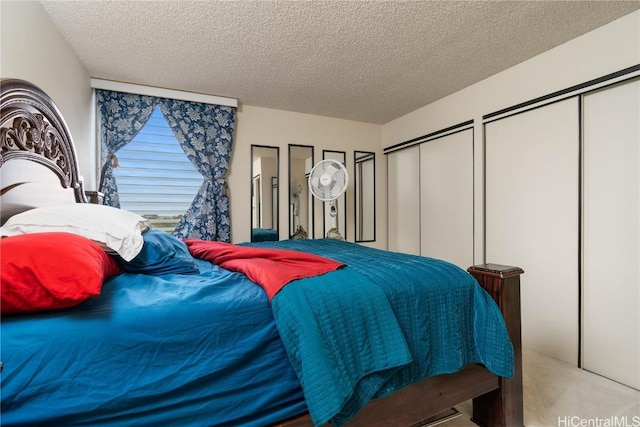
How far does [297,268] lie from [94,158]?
261cm

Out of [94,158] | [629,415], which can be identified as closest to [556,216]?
[629,415]

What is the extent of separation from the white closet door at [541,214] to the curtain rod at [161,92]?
107 inches

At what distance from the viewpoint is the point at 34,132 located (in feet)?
4.96

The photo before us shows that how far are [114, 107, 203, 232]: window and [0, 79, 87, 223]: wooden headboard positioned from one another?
113cm

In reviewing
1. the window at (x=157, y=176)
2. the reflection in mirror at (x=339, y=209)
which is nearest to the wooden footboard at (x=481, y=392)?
the reflection in mirror at (x=339, y=209)

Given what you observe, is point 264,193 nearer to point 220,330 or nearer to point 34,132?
point 34,132

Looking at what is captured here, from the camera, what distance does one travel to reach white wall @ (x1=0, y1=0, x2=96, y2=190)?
1.48 meters

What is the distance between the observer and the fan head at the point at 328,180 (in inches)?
132

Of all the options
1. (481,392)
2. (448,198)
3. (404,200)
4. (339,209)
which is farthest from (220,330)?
(404,200)

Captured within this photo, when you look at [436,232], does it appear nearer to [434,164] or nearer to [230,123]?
[434,164]

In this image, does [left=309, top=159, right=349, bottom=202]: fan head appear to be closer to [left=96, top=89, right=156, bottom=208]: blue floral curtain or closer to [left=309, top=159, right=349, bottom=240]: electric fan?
[left=309, top=159, right=349, bottom=240]: electric fan

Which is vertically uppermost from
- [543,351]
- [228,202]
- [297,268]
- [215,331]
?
[228,202]

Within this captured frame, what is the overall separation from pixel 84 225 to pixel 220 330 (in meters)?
0.73

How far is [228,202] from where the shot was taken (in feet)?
10.9
